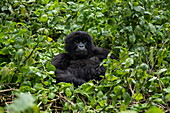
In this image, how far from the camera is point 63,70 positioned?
5195 millimetres

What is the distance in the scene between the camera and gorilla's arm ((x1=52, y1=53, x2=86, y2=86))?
4.91 metres

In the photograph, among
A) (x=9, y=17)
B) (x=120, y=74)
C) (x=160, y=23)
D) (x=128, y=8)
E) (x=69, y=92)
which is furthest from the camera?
(x=9, y=17)

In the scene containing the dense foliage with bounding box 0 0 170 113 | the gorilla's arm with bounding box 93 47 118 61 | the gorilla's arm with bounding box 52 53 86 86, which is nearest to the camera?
the dense foliage with bounding box 0 0 170 113

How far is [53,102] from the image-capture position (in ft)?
12.1

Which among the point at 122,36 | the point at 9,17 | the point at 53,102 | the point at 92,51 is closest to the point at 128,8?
the point at 122,36

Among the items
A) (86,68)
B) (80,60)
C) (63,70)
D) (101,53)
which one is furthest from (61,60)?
(101,53)

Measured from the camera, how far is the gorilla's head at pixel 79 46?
534 centimetres

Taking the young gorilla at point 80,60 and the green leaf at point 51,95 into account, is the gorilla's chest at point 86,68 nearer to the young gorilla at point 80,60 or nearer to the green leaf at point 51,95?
the young gorilla at point 80,60

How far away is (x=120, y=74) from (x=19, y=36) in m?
1.38

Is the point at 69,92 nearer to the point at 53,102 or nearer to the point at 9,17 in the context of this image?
the point at 53,102

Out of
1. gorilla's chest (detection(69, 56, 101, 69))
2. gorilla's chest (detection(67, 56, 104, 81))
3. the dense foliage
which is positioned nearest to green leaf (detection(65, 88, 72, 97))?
the dense foliage

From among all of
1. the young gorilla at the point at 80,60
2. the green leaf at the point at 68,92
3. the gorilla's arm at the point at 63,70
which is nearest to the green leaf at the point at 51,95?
the green leaf at the point at 68,92

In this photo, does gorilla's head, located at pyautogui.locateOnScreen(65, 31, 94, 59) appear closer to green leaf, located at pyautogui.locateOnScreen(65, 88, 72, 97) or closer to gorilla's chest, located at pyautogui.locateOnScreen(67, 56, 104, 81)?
gorilla's chest, located at pyautogui.locateOnScreen(67, 56, 104, 81)

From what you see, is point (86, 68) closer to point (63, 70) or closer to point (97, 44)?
point (63, 70)
